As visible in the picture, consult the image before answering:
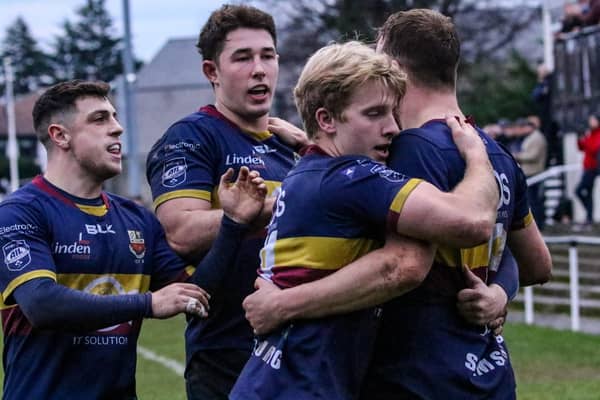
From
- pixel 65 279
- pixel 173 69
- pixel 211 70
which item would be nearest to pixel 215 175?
pixel 211 70

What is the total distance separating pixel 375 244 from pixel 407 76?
2.02ft

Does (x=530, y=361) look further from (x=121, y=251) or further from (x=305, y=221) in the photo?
(x=305, y=221)

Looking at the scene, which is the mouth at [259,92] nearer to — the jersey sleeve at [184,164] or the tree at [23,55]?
the jersey sleeve at [184,164]

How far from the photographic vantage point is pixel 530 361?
13062 mm

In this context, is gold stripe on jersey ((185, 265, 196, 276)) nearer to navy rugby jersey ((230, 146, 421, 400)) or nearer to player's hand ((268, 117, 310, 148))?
player's hand ((268, 117, 310, 148))

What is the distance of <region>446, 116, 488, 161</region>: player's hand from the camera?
4.20m

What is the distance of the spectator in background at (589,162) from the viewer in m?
19.8

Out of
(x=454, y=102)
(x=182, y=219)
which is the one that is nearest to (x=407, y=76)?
(x=454, y=102)

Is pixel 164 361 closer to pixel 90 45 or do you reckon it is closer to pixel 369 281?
pixel 369 281

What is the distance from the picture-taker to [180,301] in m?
4.97

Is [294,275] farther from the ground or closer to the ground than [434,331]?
farther from the ground

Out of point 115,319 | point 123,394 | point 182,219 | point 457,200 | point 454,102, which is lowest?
point 123,394

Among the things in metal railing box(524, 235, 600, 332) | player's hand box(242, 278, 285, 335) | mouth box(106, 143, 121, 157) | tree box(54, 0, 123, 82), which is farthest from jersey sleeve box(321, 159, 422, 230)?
tree box(54, 0, 123, 82)

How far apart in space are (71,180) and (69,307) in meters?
0.68
